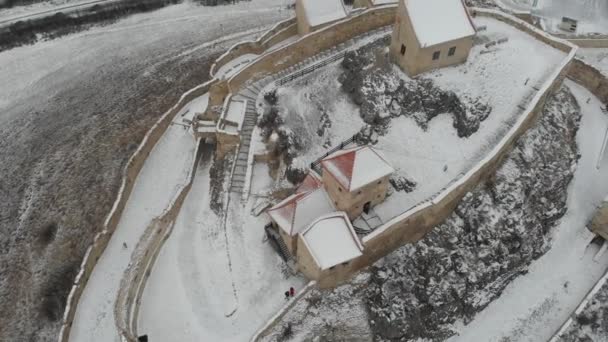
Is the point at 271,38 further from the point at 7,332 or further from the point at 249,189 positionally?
the point at 7,332

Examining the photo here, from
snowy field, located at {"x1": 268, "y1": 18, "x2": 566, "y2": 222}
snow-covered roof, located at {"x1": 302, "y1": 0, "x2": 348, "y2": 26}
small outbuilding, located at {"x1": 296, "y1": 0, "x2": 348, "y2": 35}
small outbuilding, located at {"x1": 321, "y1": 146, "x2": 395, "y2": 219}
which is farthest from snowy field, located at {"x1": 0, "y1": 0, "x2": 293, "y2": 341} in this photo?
small outbuilding, located at {"x1": 321, "y1": 146, "x2": 395, "y2": 219}

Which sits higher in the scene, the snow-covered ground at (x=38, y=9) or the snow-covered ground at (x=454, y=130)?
Result: the snow-covered ground at (x=38, y=9)

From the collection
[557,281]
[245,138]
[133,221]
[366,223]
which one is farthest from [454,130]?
[133,221]

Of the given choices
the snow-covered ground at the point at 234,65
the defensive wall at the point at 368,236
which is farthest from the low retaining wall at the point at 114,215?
the snow-covered ground at the point at 234,65

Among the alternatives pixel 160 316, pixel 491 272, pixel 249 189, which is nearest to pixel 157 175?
pixel 249 189

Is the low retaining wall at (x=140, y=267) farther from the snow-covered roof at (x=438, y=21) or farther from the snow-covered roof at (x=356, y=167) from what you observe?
the snow-covered roof at (x=438, y=21)

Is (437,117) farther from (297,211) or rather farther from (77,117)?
(77,117)
